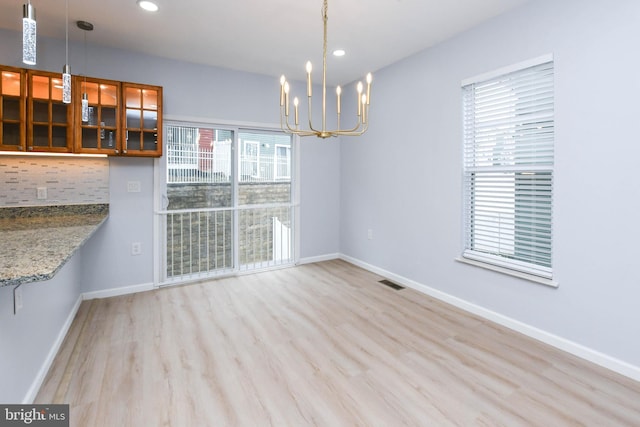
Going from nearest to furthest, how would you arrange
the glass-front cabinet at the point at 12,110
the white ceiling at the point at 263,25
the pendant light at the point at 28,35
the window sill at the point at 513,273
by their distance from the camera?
the pendant light at the point at 28,35
the window sill at the point at 513,273
the white ceiling at the point at 263,25
the glass-front cabinet at the point at 12,110

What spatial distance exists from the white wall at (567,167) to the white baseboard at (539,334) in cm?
4

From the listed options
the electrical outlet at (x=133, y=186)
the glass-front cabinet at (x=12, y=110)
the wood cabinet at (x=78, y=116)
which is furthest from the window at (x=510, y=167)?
the glass-front cabinet at (x=12, y=110)

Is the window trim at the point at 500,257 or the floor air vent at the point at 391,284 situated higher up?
the window trim at the point at 500,257

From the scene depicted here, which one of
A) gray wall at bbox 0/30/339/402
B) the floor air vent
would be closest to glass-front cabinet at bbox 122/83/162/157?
gray wall at bbox 0/30/339/402

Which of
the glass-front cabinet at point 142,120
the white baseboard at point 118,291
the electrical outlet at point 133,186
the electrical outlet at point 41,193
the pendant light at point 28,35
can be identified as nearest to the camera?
the pendant light at point 28,35

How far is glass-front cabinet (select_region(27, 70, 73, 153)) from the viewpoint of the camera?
9.48 feet

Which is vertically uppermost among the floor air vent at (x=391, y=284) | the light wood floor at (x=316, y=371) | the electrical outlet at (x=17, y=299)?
the electrical outlet at (x=17, y=299)

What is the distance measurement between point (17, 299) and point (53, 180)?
2.08 meters

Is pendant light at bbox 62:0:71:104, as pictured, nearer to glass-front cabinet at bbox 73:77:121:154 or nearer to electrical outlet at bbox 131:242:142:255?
glass-front cabinet at bbox 73:77:121:154

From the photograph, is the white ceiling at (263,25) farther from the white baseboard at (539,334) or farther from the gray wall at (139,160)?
the white baseboard at (539,334)

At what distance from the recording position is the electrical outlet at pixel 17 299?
165cm

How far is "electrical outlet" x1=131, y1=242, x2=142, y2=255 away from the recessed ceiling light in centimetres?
235

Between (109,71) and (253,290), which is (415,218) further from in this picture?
(109,71)

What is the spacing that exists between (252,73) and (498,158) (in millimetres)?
3105
